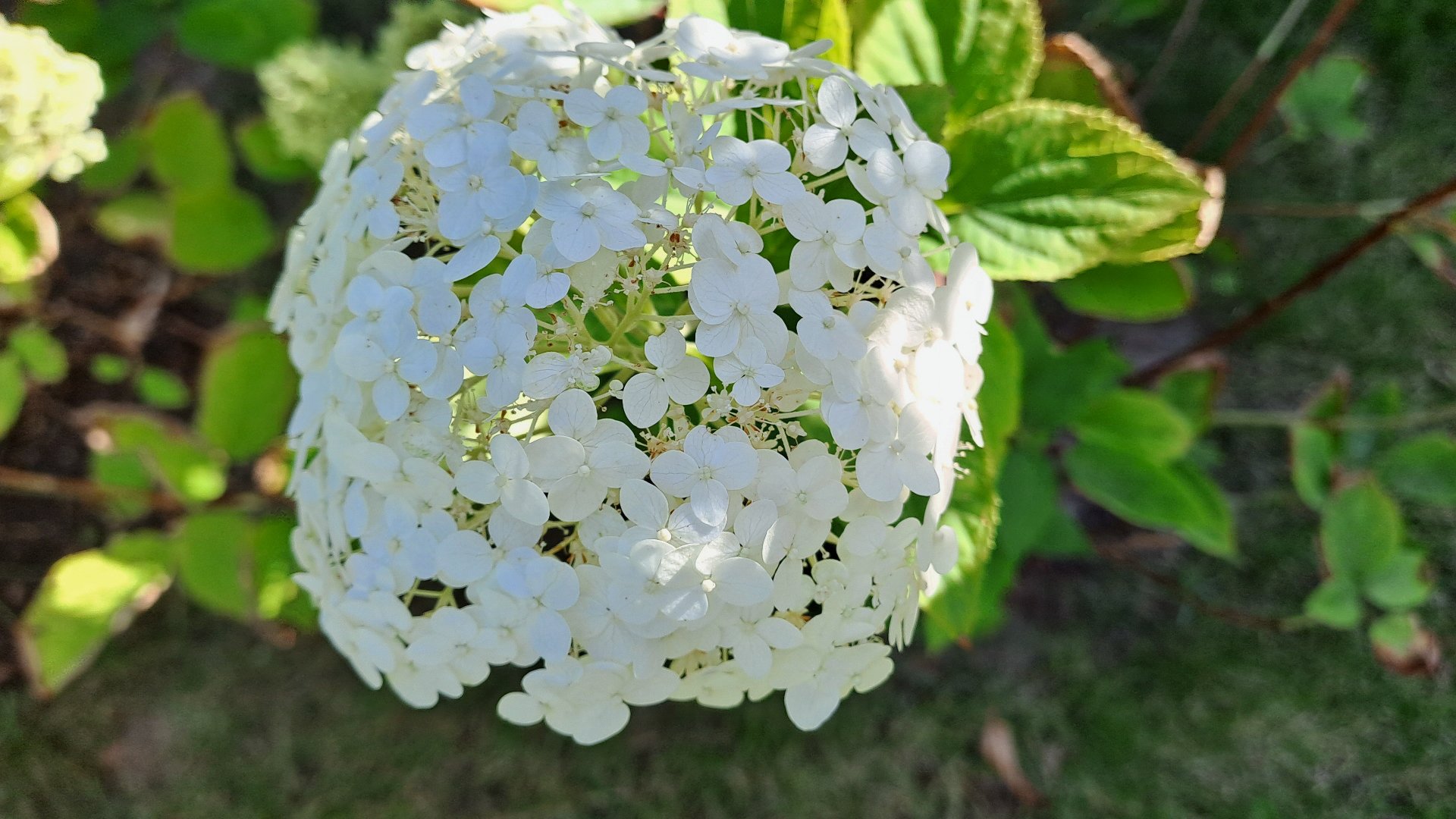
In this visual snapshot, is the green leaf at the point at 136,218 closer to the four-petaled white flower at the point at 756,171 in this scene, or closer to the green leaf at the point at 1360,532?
the four-petaled white flower at the point at 756,171

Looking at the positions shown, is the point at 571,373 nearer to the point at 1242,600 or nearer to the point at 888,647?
the point at 888,647

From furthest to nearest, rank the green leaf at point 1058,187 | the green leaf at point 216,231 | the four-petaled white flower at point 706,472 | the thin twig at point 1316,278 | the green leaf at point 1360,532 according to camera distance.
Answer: the green leaf at point 216,231
the green leaf at point 1360,532
the thin twig at point 1316,278
the green leaf at point 1058,187
the four-petaled white flower at point 706,472

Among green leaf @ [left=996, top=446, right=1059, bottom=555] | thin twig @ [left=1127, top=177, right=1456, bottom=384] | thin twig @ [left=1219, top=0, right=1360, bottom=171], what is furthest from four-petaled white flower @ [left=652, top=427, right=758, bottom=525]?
thin twig @ [left=1219, top=0, right=1360, bottom=171]

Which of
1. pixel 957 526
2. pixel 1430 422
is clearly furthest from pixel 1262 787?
pixel 957 526

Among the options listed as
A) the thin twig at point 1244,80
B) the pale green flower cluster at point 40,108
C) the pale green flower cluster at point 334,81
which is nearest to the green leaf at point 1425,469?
the thin twig at point 1244,80

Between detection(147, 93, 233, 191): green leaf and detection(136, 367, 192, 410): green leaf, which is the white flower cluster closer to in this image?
detection(147, 93, 233, 191): green leaf

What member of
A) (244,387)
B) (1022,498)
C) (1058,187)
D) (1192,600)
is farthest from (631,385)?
(1192,600)

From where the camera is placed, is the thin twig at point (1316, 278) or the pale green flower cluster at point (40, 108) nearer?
the pale green flower cluster at point (40, 108)
